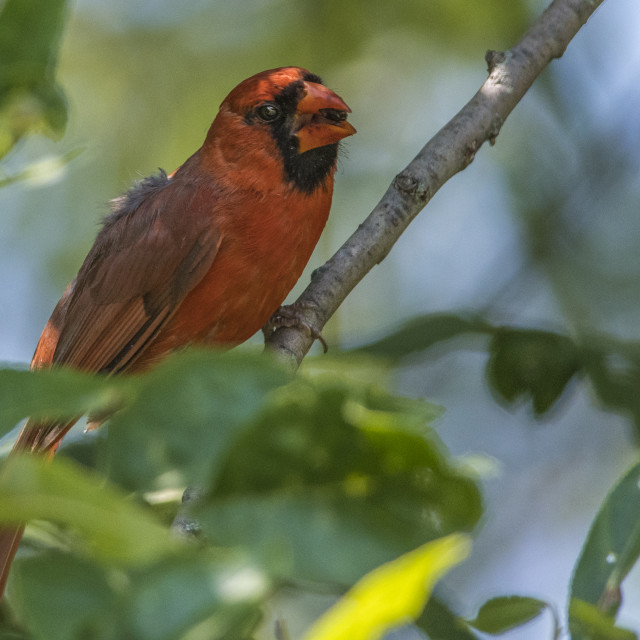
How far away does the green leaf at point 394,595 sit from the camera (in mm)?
697

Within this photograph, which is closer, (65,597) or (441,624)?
(65,597)

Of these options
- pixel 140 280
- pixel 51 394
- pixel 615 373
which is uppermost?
pixel 51 394

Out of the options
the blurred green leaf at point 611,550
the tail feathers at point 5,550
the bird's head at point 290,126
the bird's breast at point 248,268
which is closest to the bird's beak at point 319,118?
the bird's head at point 290,126

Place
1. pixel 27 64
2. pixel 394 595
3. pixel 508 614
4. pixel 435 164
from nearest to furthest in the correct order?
pixel 394 595 → pixel 508 614 → pixel 27 64 → pixel 435 164

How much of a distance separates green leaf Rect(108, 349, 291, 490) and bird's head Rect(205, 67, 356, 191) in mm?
2433

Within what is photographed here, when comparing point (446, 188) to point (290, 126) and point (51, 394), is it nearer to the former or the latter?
point (290, 126)

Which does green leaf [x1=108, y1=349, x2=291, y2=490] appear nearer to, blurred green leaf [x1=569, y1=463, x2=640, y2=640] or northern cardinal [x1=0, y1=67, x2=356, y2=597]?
blurred green leaf [x1=569, y1=463, x2=640, y2=640]

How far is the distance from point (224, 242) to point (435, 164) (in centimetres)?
83

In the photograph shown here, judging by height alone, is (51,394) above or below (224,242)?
above

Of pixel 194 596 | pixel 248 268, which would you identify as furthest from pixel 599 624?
pixel 248 268

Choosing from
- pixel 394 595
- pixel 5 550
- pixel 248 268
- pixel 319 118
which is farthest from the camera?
pixel 319 118

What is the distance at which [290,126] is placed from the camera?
10.9ft

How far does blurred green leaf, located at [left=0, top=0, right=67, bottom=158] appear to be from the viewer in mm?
1729

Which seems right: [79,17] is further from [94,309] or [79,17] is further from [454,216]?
[94,309]
